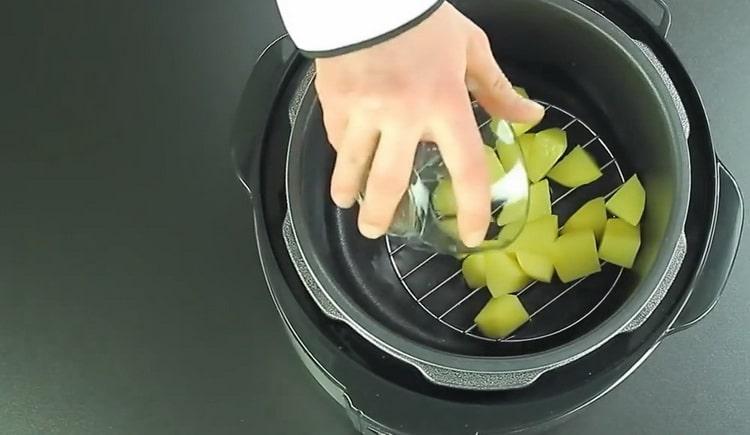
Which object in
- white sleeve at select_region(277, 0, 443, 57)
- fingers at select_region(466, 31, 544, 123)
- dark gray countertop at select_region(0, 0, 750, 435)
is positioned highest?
white sleeve at select_region(277, 0, 443, 57)

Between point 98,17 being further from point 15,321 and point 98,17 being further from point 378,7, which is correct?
point 378,7

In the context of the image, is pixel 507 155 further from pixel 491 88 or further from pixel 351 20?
pixel 351 20

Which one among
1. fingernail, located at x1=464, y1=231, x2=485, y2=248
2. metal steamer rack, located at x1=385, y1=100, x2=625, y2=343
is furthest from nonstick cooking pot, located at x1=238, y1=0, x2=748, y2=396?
fingernail, located at x1=464, y1=231, x2=485, y2=248

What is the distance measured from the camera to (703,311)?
2.27 feet

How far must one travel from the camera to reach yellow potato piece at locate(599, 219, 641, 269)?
0.76 meters

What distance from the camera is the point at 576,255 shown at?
2.50ft

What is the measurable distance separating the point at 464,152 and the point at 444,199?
18 cm

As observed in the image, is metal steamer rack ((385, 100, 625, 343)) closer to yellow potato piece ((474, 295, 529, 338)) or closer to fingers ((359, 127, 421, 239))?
yellow potato piece ((474, 295, 529, 338))

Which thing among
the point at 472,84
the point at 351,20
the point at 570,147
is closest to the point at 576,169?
the point at 570,147

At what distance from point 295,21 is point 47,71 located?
1.65 feet

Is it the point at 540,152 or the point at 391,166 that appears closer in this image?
the point at 391,166

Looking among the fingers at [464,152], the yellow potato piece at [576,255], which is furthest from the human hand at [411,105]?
the yellow potato piece at [576,255]

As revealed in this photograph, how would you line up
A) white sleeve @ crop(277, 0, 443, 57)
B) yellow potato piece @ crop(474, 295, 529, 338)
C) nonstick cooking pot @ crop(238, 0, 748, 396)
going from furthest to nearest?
yellow potato piece @ crop(474, 295, 529, 338)
nonstick cooking pot @ crop(238, 0, 748, 396)
white sleeve @ crop(277, 0, 443, 57)

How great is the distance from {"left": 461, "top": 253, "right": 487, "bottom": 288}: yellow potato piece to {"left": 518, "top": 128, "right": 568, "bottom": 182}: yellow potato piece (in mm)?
90
